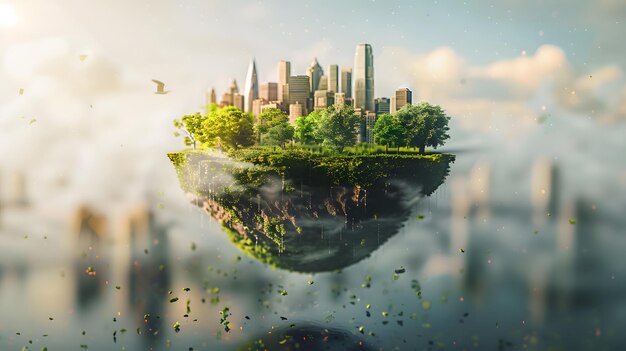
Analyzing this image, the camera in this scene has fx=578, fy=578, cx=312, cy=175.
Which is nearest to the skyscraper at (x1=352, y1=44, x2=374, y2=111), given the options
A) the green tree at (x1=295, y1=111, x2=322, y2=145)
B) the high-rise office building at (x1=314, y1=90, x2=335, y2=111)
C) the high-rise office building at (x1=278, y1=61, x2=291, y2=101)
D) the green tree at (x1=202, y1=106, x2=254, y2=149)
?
the high-rise office building at (x1=314, y1=90, x2=335, y2=111)

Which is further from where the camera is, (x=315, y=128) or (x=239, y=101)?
(x=239, y=101)

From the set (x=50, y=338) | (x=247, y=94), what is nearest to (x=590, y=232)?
(x=247, y=94)

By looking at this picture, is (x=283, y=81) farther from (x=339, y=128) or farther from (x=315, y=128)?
(x=339, y=128)

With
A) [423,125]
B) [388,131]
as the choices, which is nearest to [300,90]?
[388,131]

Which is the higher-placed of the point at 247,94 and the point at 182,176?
the point at 247,94

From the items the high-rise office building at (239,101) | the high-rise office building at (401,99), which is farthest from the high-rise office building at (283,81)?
the high-rise office building at (401,99)

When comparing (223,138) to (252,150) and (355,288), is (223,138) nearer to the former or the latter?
(252,150)

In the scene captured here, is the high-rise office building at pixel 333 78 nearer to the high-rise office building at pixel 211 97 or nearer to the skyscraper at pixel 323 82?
the skyscraper at pixel 323 82
